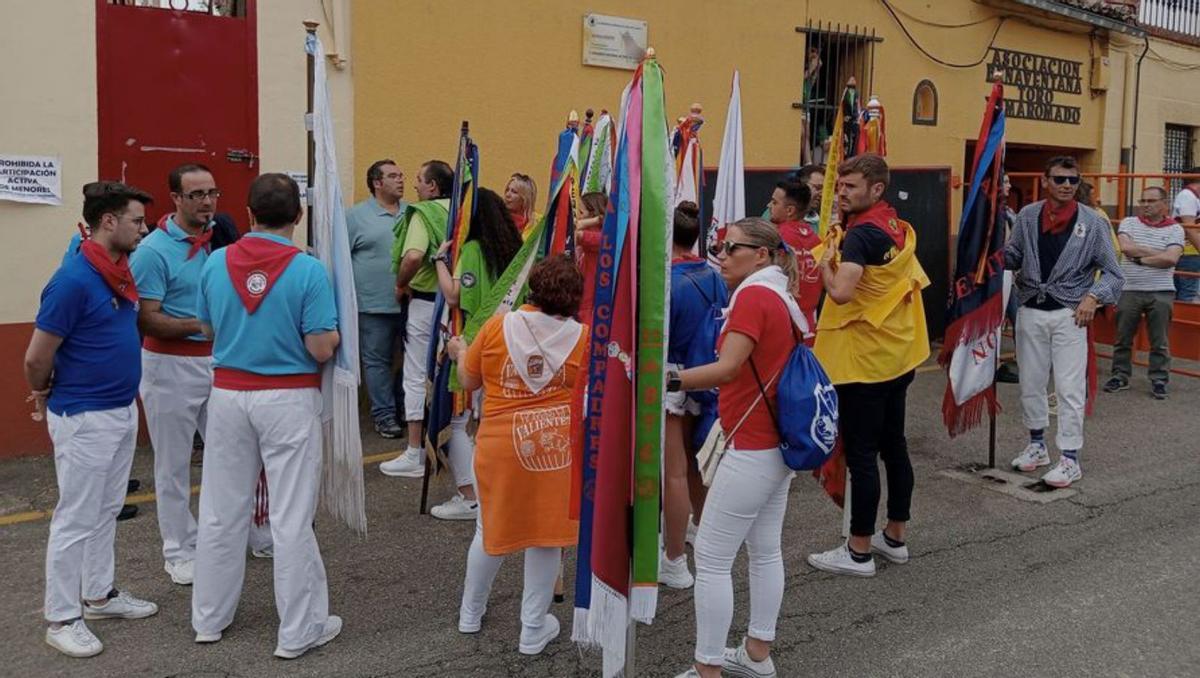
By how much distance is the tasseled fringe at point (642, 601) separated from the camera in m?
3.08

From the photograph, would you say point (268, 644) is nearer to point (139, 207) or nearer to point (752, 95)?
point (139, 207)

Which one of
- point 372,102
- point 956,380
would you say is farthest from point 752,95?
point 956,380

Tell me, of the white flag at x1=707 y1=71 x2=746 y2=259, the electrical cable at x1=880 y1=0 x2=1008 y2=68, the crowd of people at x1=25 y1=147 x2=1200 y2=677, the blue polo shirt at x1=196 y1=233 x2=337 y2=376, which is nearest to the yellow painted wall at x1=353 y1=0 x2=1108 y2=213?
the electrical cable at x1=880 y1=0 x2=1008 y2=68

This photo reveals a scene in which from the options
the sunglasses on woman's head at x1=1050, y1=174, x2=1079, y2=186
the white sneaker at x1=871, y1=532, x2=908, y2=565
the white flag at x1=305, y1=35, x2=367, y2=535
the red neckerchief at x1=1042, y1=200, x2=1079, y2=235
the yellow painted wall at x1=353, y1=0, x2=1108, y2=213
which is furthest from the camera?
the yellow painted wall at x1=353, y1=0, x2=1108, y2=213

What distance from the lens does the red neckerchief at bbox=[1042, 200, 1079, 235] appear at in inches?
249

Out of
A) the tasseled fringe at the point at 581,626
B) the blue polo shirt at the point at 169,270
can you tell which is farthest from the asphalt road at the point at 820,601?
the blue polo shirt at the point at 169,270

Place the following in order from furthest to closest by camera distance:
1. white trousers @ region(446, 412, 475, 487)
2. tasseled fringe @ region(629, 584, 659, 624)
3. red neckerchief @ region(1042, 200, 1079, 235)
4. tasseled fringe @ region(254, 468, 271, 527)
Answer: red neckerchief @ region(1042, 200, 1079, 235), white trousers @ region(446, 412, 475, 487), tasseled fringe @ region(254, 468, 271, 527), tasseled fringe @ region(629, 584, 659, 624)

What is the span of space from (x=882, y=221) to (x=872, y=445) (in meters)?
1.09

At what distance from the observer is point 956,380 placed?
20.5ft

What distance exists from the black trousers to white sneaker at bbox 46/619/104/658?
340cm

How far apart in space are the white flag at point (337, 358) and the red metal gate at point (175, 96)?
323 cm

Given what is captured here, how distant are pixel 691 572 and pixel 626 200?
103 inches

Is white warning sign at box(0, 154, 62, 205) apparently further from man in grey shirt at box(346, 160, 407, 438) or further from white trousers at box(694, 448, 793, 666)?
white trousers at box(694, 448, 793, 666)

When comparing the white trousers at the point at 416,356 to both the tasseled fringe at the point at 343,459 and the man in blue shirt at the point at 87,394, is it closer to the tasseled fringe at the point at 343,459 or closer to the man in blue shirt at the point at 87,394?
the tasseled fringe at the point at 343,459
